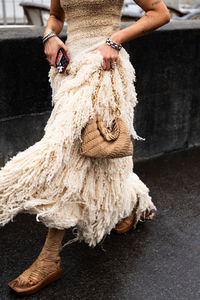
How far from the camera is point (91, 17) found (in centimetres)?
232

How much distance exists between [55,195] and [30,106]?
152 cm

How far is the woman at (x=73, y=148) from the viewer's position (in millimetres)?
2291

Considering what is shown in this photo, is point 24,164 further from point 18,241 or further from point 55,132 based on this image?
point 18,241

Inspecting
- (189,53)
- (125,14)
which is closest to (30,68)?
(189,53)

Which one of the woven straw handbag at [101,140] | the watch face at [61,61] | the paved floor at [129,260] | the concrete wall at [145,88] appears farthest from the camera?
the concrete wall at [145,88]

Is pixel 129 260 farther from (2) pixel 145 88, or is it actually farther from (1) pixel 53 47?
(2) pixel 145 88

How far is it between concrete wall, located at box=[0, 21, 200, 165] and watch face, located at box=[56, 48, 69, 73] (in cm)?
117

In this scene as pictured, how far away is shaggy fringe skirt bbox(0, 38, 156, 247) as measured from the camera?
2.29 meters

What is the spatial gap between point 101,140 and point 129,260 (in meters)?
1.03

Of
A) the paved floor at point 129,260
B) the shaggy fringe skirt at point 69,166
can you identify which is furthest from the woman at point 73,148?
the paved floor at point 129,260

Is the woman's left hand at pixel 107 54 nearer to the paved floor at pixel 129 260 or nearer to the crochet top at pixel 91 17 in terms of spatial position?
the crochet top at pixel 91 17

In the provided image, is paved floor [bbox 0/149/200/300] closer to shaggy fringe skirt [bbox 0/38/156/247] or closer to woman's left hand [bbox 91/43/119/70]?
shaggy fringe skirt [bbox 0/38/156/247]

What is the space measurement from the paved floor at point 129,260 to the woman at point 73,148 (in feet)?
0.63

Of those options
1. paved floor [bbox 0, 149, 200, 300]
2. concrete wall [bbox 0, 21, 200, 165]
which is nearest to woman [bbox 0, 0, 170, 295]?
paved floor [bbox 0, 149, 200, 300]
